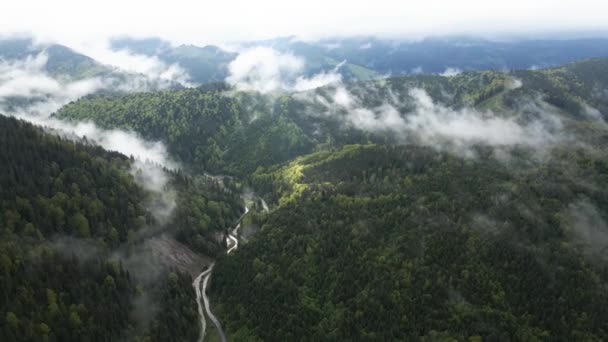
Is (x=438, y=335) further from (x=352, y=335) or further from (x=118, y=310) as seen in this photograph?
(x=118, y=310)

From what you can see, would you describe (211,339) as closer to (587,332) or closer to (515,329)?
(515,329)

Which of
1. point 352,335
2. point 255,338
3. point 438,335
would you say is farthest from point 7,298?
point 438,335

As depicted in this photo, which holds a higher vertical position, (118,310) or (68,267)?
(68,267)

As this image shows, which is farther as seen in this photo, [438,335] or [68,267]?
[68,267]

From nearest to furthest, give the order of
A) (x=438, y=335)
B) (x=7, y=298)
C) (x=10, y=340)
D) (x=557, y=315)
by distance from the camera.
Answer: (x=10, y=340)
(x=7, y=298)
(x=438, y=335)
(x=557, y=315)

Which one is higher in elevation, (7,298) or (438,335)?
(7,298)

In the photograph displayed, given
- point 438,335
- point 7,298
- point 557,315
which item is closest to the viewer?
point 7,298

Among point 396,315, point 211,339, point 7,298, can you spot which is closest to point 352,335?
point 396,315

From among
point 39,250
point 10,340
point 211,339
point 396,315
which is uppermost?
point 39,250

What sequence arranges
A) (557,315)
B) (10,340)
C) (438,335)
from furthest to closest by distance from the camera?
1. (557,315)
2. (438,335)
3. (10,340)
